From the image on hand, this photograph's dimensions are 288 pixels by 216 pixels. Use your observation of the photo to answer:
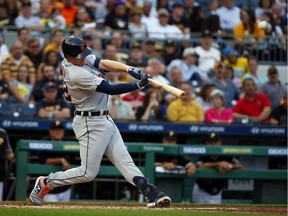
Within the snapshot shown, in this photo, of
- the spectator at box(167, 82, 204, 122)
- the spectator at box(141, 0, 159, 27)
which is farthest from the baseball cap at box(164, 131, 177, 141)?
the spectator at box(141, 0, 159, 27)

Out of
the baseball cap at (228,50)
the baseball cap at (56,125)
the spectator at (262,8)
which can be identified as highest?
the spectator at (262,8)

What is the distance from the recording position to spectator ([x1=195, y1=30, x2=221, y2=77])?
15734 millimetres

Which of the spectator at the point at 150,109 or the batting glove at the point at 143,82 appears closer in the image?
the batting glove at the point at 143,82

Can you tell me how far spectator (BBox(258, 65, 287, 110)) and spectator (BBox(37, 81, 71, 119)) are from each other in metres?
3.49

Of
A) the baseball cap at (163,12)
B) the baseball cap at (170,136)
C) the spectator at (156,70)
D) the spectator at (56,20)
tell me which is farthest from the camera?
the baseball cap at (163,12)

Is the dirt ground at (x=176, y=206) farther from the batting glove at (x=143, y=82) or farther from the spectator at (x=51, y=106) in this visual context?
the spectator at (x=51, y=106)

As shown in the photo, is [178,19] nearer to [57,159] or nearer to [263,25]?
[263,25]

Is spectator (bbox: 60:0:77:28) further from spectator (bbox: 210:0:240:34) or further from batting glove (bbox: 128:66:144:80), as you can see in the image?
batting glove (bbox: 128:66:144:80)

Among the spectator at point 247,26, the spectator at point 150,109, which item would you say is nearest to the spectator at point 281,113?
the spectator at point 150,109

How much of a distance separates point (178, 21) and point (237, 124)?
3698 mm

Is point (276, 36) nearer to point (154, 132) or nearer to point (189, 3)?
point (189, 3)

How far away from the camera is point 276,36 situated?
16656 millimetres

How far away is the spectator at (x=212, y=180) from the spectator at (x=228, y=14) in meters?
4.61

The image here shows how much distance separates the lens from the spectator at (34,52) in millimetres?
Answer: 14516
